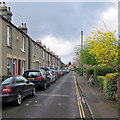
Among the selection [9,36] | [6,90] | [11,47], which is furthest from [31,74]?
[6,90]

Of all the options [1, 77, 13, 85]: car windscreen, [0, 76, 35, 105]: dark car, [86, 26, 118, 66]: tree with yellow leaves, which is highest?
[86, 26, 118, 66]: tree with yellow leaves

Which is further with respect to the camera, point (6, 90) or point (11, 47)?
point (11, 47)

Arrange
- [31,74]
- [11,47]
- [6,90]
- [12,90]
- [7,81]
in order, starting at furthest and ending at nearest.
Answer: [11,47], [31,74], [7,81], [12,90], [6,90]

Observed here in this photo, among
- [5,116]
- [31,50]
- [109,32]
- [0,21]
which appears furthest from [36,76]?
[31,50]

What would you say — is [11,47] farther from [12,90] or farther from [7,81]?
[12,90]

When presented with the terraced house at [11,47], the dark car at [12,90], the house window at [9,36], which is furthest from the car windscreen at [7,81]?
the house window at [9,36]

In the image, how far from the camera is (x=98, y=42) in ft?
47.2

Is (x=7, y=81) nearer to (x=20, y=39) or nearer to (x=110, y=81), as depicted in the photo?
(x=110, y=81)

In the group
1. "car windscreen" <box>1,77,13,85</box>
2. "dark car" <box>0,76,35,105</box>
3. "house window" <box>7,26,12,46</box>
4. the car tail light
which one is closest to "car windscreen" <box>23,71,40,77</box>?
"dark car" <box>0,76,35,105</box>

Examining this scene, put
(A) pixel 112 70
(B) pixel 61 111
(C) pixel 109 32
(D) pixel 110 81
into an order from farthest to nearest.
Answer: (A) pixel 112 70, (C) pixel 109 32, (D) pixel 110 81, (B) pixel 61 111

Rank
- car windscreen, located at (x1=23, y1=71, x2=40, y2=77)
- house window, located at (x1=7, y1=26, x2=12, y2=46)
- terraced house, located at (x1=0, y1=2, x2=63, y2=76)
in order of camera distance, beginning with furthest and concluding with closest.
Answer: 1. house window, located at (x1=7, y1=26, x2=12, y2=46)
2. terraced house, located at (x1=0, y1=2, x2=63, y2=76)
3. car windscreen, located at (x1=23, y1=71, x2=40, y2=77)

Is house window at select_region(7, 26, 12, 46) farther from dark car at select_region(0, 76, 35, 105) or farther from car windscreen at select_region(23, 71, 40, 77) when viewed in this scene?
dark car at select_region(0, 76, 35, 105)

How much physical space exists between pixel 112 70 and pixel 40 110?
11173mm

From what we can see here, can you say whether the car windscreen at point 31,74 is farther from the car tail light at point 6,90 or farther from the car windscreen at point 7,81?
the car tail light at point 6,90
